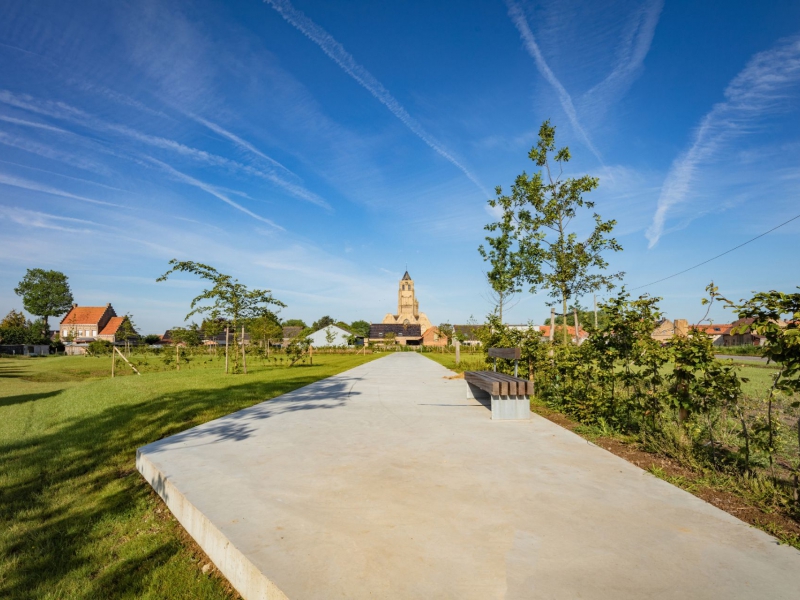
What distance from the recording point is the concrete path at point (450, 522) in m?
2.42

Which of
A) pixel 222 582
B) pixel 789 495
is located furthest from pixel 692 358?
pixel 222 582

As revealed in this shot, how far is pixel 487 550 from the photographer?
2752 mm

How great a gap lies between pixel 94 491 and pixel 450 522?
3.72 m

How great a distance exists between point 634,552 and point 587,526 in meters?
0.40

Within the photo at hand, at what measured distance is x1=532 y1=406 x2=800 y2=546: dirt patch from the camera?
316 centimetres

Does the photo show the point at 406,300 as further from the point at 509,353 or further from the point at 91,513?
the point at 91,513

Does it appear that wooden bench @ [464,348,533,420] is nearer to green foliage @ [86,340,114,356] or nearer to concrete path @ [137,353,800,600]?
concrete path @ [137,353,800,600]

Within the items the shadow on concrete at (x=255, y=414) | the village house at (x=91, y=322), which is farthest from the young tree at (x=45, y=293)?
the shadow on concrete at (x=255, y=414)

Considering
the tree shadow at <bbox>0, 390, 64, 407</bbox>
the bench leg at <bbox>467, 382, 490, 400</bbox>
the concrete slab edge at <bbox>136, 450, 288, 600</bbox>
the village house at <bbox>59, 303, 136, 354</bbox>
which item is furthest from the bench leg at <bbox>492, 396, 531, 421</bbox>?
the village house at <bbox>59, 303, 136, 354</bbox>

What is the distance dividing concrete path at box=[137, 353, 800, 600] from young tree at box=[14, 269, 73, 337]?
89481mm

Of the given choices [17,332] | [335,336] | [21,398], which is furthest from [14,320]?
[21,398]

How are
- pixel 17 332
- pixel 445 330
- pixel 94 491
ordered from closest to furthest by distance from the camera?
pixel 94 491 < pixel 445 330 < pixel 17 332

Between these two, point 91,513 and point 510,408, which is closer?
point 91,513

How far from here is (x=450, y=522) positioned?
10.4ft
